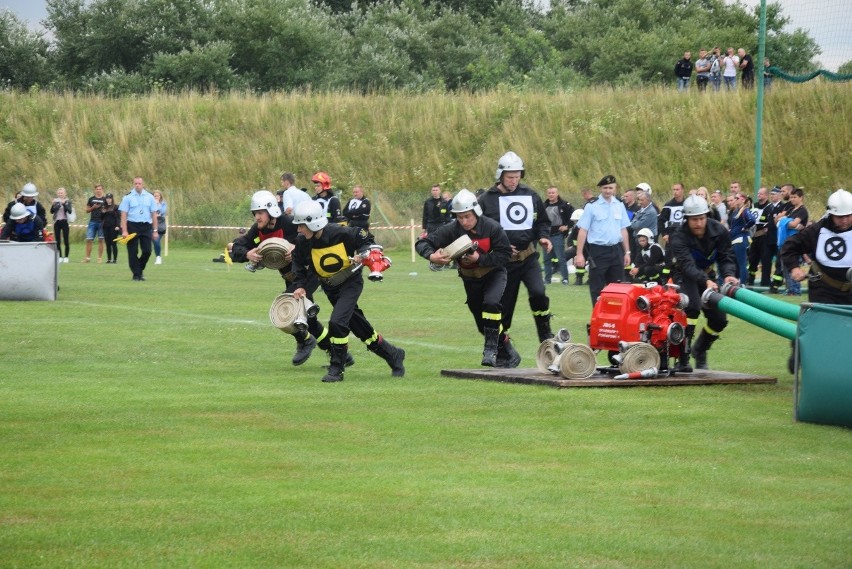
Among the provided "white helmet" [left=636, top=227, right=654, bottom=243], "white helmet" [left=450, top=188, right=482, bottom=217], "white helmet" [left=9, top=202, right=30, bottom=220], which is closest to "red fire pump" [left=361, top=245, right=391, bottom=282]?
"white helmet" [left=450, top=188, right=482, bottom=217]

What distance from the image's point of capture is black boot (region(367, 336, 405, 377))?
1589 cm

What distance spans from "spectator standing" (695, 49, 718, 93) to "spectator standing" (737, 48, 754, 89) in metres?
1.24

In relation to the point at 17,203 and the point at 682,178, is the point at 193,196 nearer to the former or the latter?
the point at 682,178

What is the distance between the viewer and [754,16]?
2963 inches

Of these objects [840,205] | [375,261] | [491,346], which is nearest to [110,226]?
[491,346]

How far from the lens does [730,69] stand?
52.0 metres

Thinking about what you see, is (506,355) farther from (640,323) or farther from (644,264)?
(644,264)

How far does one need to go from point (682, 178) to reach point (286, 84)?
2645 centimetres

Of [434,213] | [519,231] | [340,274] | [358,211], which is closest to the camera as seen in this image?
[340,274]

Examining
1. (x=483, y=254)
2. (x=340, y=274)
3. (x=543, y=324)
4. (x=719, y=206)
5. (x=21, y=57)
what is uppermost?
(x=21, y=57)

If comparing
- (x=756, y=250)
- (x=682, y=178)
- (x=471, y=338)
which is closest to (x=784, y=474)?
(x=471, y=338)

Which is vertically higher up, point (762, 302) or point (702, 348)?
point (762, 302)

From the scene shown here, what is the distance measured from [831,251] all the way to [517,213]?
3.78 metres

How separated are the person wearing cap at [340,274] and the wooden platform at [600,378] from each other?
2.76 feet
